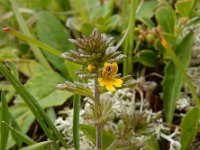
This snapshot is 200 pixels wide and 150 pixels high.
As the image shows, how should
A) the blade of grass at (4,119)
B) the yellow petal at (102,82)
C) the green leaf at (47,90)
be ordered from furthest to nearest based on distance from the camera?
the green leaf at (47,90) → the blade of grass at (4,119) → the yellow petal at (102,82)

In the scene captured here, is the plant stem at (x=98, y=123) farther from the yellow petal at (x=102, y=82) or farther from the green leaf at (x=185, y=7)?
the green leaf at (x=185, y=7)

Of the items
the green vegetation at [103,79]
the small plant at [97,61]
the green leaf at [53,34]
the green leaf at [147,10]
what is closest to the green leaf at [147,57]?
the green vegetation at [103,79]

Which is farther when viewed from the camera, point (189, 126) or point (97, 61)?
point (189, 126)

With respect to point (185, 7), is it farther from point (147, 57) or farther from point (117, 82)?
point (117, 82)

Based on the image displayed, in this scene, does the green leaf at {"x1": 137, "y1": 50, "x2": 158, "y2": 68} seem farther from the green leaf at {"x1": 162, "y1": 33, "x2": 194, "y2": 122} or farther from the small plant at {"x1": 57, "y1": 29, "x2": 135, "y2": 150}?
the small plant at {"x1": 57, "y1": 29, "x2": 135, "y2": 150}

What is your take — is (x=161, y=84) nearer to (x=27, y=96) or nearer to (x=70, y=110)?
(x=70, y=110)

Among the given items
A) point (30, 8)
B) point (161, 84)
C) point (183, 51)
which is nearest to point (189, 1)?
point (183, 51)

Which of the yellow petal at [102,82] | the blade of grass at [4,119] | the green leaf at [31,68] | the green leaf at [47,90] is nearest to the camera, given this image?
the yellow petal at [102,82]

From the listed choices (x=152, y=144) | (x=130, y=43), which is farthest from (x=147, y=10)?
(x=152, y=144)

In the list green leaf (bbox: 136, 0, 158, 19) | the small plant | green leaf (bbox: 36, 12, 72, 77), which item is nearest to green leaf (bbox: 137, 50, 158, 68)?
green leaf (bbox: 136, 0, 158, 19)
